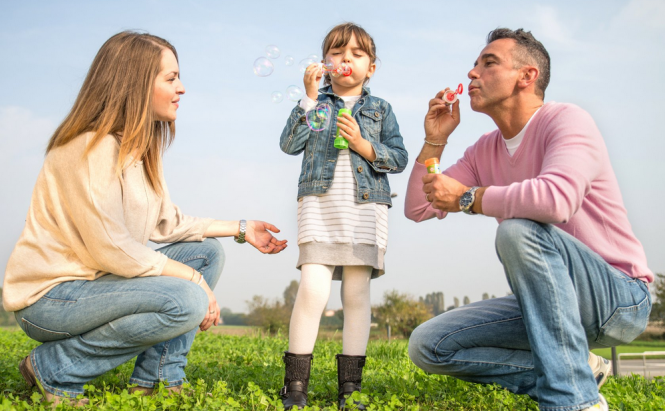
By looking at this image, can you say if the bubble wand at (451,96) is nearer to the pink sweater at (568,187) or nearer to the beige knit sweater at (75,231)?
the pink sweater at (568,187)

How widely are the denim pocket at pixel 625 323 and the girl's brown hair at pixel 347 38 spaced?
183 cm

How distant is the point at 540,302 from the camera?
82.5 inches

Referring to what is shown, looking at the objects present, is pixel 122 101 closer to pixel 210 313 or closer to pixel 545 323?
pixel 210 313

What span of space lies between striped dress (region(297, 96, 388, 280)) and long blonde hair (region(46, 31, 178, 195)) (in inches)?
31.0

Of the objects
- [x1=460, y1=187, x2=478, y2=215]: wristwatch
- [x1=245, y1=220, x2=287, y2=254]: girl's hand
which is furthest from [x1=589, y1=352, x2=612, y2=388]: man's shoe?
[x1=245, y1=220, x2=287, y2=254]: girl's hand

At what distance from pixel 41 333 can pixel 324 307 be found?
126cm

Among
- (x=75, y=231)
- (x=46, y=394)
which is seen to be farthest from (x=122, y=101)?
(x=46, y=394)

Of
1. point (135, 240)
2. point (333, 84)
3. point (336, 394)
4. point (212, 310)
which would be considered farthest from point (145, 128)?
point (336, 394)

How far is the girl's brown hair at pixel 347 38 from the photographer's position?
3.07 meters

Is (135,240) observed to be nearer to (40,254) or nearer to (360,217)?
(40,254)

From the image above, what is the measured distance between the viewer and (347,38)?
3057mm

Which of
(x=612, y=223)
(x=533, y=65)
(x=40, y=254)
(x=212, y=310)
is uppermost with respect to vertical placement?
(x=533, y=65)

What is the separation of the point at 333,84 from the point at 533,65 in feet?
3.60

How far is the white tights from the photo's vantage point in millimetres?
2678
